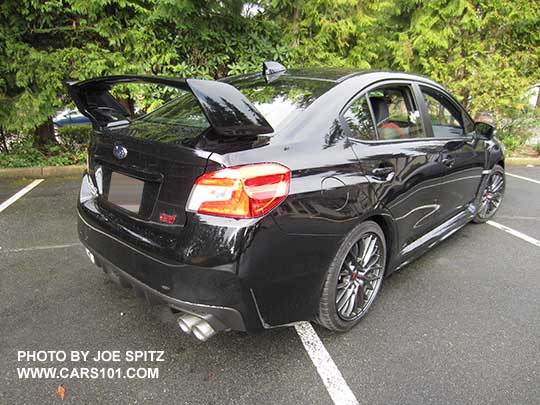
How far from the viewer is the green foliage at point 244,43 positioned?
5.32 metres

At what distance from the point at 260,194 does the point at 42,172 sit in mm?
5196

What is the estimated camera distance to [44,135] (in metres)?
6.21

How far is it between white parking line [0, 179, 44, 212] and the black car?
278 centimetres

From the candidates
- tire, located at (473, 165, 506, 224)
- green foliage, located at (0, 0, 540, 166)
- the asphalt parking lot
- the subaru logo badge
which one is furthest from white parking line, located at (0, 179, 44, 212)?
tire, located at (473, 165, 506, 224)

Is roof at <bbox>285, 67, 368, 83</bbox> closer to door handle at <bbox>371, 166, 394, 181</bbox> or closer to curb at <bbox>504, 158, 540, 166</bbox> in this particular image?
door handle at <bbox>371, 166, 394, 181</bbox>

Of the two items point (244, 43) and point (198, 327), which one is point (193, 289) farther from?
point (244, 43)

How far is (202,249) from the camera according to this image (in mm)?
1620

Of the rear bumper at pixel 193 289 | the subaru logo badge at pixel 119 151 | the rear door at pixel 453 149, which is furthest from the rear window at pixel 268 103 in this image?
the rear door at pixel 453 149

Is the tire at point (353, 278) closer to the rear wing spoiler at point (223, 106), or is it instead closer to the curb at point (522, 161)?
the rear wing spoiler at point (223, 106)

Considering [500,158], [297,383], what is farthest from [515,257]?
[297,383]

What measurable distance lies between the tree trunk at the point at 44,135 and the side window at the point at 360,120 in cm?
574

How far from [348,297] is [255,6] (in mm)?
5205

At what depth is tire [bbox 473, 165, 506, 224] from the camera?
12.8ft

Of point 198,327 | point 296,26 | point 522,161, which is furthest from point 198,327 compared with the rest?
point 522,161
